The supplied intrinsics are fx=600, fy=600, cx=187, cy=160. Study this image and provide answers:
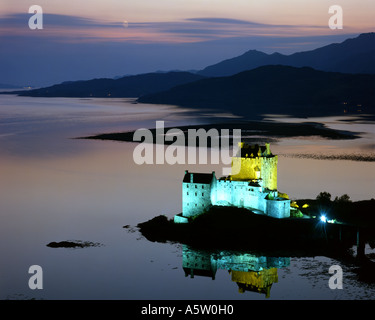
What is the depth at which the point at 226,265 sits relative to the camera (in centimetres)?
4800

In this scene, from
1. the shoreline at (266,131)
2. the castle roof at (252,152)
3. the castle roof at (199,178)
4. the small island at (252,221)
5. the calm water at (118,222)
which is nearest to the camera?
the calm water at (118,222)

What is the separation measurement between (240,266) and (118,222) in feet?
64.2

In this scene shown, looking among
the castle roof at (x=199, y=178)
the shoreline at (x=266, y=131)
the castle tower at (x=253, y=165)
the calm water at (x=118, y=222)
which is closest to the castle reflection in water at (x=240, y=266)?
the calm water at (x=118, y=222)

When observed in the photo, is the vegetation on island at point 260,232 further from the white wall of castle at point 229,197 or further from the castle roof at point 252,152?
the castle roof at point 252,152

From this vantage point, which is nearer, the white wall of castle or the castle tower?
the white wall of castle

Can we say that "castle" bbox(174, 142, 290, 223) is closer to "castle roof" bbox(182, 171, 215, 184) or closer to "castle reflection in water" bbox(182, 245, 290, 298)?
"castle roof" bbox(182, 171, 215, 184)

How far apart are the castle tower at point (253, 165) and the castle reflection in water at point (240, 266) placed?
8.29m

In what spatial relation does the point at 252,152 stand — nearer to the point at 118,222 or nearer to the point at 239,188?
the point at 239,188

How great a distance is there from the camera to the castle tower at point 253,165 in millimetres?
54938

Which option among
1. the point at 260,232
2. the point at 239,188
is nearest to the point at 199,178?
the point at 239,188

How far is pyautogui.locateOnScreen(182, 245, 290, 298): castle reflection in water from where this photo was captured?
45344mm

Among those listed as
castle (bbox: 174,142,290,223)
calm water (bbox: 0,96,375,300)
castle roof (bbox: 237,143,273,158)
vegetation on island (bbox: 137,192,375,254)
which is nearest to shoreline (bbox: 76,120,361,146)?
calm water (bbox: 0,96,375,300)

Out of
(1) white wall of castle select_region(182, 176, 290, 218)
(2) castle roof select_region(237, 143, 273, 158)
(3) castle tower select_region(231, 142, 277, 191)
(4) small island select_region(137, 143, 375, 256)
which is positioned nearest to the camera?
(4) small island select_region(137, 143, 375, 256)
